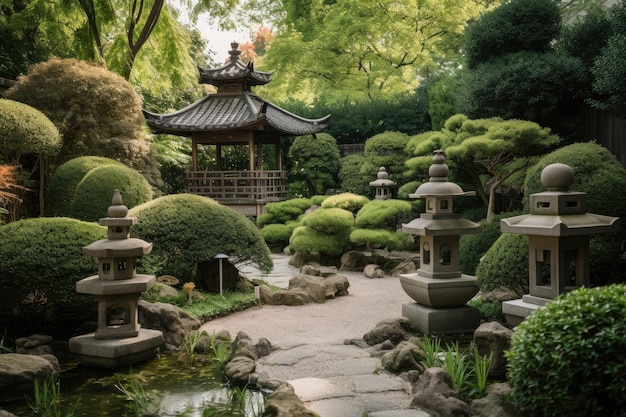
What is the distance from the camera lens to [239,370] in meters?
5.59

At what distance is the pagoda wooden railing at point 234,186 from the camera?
59.9ft

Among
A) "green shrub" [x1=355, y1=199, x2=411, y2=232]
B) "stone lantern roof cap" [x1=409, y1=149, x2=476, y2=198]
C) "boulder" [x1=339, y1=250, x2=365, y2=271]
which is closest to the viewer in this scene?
"stone lantern roof cap" [x1=409, y1=149, x2=476, y2=198]

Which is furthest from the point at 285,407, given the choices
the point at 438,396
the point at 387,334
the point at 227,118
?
the point at 227,118

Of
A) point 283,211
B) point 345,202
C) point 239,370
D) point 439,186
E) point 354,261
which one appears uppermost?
point 439,186

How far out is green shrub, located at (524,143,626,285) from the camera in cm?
655

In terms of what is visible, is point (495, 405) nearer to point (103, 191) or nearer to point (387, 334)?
point (387, 334)

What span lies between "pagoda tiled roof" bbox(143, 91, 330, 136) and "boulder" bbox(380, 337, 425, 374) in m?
12.2

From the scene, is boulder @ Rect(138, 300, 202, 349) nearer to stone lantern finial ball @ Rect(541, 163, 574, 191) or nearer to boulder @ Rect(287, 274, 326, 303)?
boulder @ Rect(287, 274, 326, 303)

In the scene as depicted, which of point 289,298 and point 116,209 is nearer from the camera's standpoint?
point 116,209

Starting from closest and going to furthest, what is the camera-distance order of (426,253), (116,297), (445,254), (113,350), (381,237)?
(113,350) → (116,297) → (445,254) → (426,253) → (381,237)

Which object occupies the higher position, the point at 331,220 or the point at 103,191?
the point at 103,191

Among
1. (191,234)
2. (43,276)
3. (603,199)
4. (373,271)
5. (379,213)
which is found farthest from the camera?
(379,213)

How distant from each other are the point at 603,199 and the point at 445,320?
2.35 meters

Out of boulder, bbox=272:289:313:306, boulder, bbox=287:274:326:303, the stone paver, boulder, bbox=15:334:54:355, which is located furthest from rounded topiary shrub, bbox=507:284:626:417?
boulder, bbox=287:274:326:303
